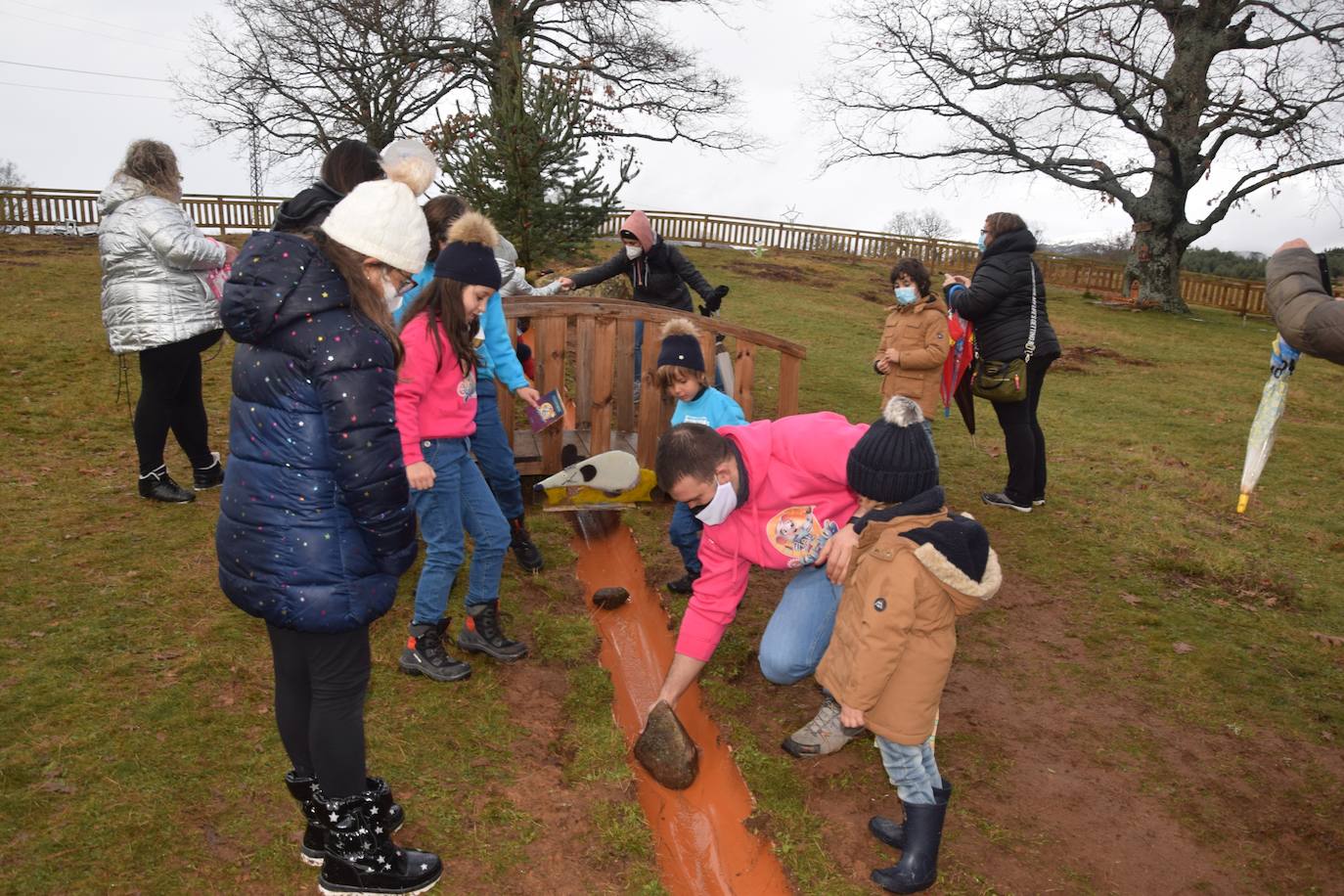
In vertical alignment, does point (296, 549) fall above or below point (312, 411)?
below

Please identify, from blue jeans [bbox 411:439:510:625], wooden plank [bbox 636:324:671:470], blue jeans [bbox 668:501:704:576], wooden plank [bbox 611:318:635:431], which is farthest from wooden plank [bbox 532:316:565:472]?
blue jeans [bbox 411:439:510:625]

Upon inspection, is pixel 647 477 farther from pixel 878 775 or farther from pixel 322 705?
pixel 322 705

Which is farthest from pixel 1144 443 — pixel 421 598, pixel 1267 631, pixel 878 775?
pixel 421 598

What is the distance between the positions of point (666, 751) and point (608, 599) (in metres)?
1.61

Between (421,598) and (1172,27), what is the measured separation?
27179 mm

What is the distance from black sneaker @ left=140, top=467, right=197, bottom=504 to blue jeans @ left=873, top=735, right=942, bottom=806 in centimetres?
500

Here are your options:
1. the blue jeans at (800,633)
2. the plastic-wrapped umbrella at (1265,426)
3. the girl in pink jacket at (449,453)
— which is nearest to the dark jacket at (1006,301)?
A: the plastic-wrapped umbrella at (1265,426)

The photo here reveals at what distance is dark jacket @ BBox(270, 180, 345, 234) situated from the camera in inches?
110

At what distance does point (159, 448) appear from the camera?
595 centimetres

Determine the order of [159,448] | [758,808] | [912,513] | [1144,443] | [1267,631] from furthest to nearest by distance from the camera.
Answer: [1144,443] → [159,448] → [1267,631] → [758,808] → [912,513]

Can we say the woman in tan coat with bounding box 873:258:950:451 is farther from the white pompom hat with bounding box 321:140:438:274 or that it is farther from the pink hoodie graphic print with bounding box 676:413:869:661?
the white pompom hat with bounding box 321:140:438:274

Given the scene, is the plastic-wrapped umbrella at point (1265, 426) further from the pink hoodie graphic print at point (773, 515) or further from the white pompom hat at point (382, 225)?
the white pompom hat at point (382, 225)

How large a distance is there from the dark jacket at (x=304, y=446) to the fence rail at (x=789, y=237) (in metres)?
20.2

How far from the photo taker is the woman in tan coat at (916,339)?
648 cm
